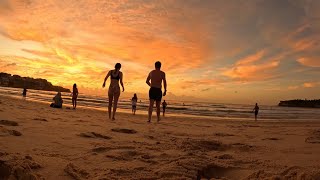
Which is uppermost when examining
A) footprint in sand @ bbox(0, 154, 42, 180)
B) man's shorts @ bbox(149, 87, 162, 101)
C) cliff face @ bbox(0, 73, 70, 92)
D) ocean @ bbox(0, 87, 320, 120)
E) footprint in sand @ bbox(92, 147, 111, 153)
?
cliff face @ bbox(0, 73, 70, 92)

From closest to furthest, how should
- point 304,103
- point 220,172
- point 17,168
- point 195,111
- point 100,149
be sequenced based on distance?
point 17,168 < point 220,172 < point 100,149 < point 195,111 < point 304,103

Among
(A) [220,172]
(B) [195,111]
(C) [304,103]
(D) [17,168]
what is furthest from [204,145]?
(C) [304,103]

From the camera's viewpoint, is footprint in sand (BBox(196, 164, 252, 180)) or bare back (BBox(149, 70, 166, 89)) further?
bare back (BBox(149, 70, 166, 89))

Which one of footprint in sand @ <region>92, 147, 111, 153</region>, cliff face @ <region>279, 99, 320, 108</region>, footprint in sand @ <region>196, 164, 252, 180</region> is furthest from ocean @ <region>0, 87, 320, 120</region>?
cliff face @ <region>279, 99, 320, 108</region>

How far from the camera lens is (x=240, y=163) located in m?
3.16

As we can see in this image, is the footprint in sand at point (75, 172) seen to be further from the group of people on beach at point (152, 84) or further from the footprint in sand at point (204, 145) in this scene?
the group of people on beach at point (152, 84)

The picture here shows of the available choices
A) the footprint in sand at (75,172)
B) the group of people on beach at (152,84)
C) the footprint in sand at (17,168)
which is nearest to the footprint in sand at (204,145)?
the footprint in sand at (75,172)

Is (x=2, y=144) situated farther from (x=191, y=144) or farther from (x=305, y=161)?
(x=305, y=161)

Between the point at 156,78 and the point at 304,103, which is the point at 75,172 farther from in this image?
the point at 304,103

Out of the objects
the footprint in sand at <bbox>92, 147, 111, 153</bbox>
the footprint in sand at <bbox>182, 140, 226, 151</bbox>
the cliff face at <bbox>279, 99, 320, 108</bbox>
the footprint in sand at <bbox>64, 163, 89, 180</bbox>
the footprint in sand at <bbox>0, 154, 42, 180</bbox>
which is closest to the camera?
the footprint in sand at <bbox>0, 154, 42, 180</bbox>

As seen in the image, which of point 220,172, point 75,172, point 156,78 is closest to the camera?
point 75,172

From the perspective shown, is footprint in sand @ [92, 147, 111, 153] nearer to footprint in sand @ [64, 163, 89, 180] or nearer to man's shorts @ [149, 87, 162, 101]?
footprint in sand @ [64, 163, 89, 180]

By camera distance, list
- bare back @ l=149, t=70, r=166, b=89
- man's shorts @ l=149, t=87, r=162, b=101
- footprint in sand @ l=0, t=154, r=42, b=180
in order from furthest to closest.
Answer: bare back @ l=149, t=70, r=166, b=89
man's shorts @ l=149, t=87, r=162, b=101
footprint in sand @ l=0, t=154, r=42, b=180

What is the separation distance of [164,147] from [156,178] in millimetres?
1610
